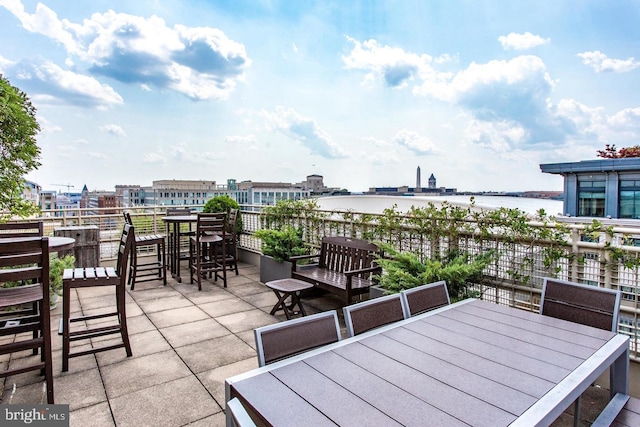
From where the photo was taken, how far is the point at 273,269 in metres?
5.77

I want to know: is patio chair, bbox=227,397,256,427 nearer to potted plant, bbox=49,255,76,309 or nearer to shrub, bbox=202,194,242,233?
potted plant, bbox=49,255,76,309

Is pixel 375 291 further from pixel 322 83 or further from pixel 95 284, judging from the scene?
pixel 322 83

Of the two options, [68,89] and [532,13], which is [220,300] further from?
[532,13]

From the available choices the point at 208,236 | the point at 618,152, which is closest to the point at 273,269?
the point at 208,236

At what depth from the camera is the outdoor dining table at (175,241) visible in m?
6.02

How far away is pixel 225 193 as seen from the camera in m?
7.98

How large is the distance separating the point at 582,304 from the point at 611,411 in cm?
66

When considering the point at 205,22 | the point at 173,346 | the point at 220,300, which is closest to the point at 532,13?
the point at 205,22

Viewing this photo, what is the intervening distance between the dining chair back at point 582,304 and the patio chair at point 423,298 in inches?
26.1

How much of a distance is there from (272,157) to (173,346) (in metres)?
8.73

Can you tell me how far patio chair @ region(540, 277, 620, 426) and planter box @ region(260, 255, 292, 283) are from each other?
12.0 feet

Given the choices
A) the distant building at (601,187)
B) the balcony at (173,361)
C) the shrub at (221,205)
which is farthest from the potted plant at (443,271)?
the distant building at (601,187)

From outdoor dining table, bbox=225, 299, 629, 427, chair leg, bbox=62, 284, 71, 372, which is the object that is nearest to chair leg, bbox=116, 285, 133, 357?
chair leg, bbox=62, 284, 71, 372

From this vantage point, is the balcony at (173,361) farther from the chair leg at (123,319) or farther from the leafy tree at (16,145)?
the leafy tree at (16,145)
